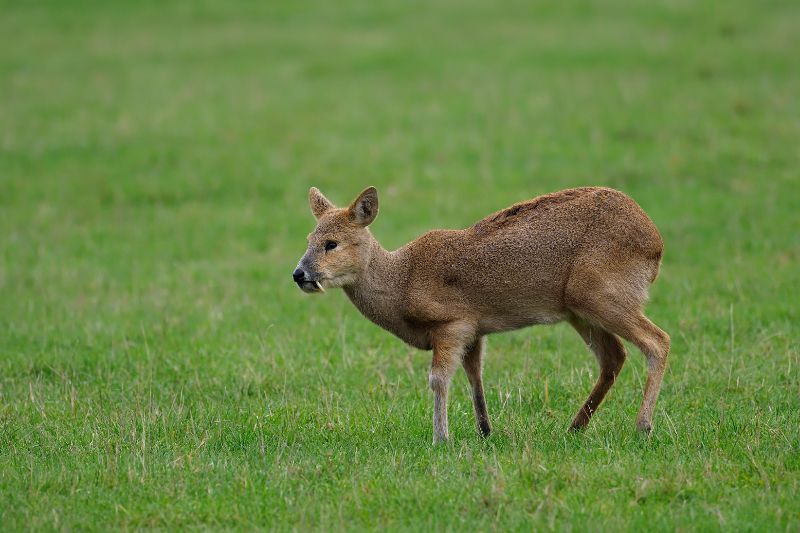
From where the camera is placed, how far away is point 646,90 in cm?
1942

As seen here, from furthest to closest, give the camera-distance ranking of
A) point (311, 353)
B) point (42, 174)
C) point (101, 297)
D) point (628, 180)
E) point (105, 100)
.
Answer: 1. point (105, 100)
2. point (42, 174)
3. point (628, 180)
4. point (101, 297)
5. point (311, 353)

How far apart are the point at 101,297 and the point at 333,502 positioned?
21.9 feet

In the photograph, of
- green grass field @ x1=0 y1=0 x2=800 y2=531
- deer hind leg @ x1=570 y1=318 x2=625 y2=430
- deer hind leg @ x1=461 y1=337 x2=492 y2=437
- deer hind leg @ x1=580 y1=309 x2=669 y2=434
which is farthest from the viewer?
deer hind leg @ x1=570 y1=318 x2=625 y2=430

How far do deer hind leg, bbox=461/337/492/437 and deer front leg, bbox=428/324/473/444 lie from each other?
20 centimetres

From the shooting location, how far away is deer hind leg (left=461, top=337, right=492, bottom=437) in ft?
24.7

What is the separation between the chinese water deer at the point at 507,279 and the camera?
7.32 m

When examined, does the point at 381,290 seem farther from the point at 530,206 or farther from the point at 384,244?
the point at 384,244

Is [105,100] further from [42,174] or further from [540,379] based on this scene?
[540,379]

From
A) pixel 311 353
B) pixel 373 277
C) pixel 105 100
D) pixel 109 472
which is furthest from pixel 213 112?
pixel 109 472

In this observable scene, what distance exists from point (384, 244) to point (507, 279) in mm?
5917

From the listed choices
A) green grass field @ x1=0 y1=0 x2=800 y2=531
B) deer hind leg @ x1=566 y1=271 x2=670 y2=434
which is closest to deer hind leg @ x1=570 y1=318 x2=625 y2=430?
green grass field @ x1=0 y1=0 x2=800 y2=531

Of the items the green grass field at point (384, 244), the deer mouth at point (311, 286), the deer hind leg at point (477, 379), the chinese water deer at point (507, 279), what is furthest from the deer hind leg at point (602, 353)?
the deer mouth at point (311, 286)

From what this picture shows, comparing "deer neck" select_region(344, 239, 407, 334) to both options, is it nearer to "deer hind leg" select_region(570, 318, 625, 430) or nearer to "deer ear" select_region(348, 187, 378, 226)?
"deer ear" select_region(348, 187, 378, 226)

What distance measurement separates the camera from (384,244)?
13.5m
